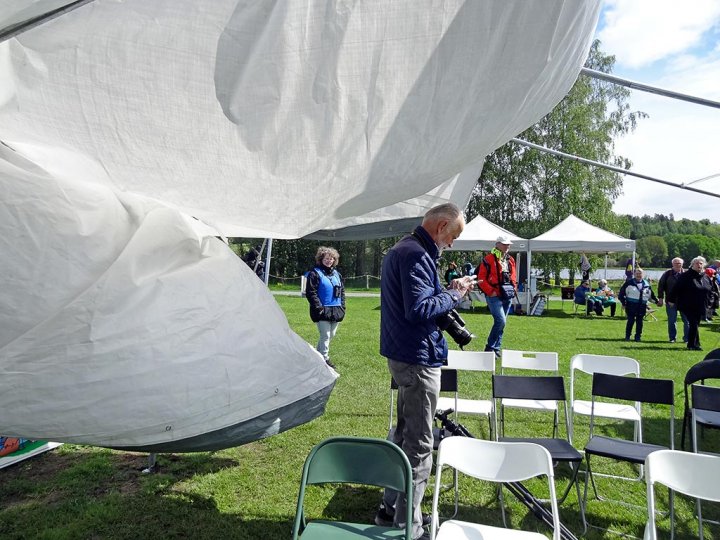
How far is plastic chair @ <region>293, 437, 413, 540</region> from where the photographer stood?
8.33 feet

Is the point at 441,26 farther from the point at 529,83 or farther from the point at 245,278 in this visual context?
the point at 245,278

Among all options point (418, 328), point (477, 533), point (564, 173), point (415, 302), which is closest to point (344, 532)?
point (477, 533)

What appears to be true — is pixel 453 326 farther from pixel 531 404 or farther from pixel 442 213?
pixel 531 404

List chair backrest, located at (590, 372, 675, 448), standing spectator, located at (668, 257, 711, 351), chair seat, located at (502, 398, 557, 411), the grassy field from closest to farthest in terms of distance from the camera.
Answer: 1. the grassy field
2. chair backrest, located at (590, 372, 675, 448)
3. chair seat, located at (502, 398, 557, 411)
4. standing spectator, located at (668, 257, 711, 351)

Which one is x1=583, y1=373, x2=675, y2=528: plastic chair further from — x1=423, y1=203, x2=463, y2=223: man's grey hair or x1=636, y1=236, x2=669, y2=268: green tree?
x1=636, y1=236, x2=669, y2=268: green tree

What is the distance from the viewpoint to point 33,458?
4.15 m

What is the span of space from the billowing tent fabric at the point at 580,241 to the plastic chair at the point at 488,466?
12.6m

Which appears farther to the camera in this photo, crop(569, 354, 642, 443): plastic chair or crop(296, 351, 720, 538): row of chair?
crop(569, 354, 642, 443): plastic chair

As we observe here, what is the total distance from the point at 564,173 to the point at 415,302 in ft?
73.5

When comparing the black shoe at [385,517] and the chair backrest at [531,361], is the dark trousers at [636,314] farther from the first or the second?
the black shoe at [385,517]

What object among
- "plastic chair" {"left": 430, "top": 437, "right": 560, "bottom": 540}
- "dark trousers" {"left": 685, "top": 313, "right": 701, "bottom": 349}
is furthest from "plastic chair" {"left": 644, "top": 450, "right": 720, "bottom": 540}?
"dark trousers" {"left": 685, "top": 313, "right": 701, "bottom": 349}

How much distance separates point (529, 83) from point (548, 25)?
6.7 inches

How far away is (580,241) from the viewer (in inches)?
564

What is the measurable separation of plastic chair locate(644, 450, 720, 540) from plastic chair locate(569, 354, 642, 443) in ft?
4.48
